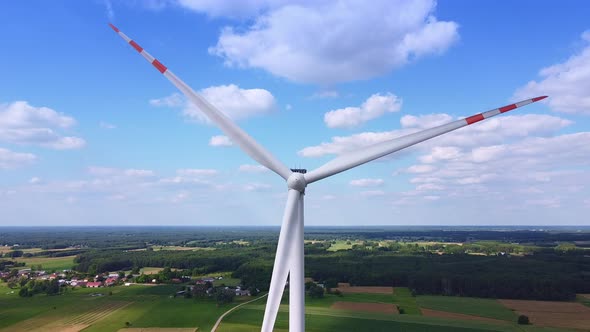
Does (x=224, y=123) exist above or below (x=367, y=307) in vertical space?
above

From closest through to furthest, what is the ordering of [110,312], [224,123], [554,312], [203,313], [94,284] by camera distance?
1. [224,123]
2. [203,313]
3. [110,312]
4. [554,312]
5. [94,284]

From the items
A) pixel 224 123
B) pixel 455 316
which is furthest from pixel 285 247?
pixel 455 316

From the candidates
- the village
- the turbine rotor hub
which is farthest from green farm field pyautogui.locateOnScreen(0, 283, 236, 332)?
the turbine rotor hub

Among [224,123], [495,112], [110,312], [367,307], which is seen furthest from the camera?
[367,307]

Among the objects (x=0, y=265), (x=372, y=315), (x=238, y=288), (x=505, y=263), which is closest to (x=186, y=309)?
(x=238, y=288)

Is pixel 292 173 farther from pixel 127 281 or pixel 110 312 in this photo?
pixel 127 281

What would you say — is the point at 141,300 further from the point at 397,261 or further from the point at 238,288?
the point at 397,261

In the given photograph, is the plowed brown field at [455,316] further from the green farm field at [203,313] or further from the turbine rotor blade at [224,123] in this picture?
the turbine rotor blade at [224,123]

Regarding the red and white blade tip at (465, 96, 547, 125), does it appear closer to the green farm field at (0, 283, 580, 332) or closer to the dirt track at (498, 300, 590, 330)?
the green farm field at (0, 283, 580, 332)
